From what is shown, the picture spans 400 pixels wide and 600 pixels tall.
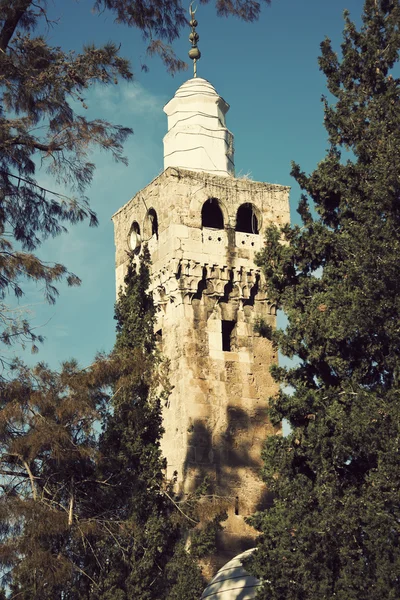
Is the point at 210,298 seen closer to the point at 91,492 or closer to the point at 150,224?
the point at 150,224

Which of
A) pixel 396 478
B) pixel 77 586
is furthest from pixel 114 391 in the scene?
pixel 396 478

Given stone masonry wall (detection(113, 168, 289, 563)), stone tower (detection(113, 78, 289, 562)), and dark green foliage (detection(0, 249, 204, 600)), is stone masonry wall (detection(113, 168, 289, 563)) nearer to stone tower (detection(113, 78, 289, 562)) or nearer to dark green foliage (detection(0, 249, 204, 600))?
stone tower (detection(113, 78, 289, 562))

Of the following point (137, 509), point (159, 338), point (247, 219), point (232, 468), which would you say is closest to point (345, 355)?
point (137, 509)

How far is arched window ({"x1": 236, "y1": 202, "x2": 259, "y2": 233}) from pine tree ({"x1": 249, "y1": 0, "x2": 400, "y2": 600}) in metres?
8.27

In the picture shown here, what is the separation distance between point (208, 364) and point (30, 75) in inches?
480

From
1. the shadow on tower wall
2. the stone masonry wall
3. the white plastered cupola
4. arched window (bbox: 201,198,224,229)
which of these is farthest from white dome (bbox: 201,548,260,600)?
the white plastered cupola

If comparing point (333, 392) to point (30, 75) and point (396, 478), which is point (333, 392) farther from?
point (30, 75)

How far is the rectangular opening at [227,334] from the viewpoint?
29.1 m

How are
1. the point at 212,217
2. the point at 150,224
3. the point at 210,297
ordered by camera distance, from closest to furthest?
the point at 210,297 < the point at 150,224 < the point at 212,217

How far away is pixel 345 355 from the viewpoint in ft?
67.2

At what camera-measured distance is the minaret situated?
2738cm

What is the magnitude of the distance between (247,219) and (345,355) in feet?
35.7

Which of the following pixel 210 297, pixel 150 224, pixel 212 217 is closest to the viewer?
pixel 210 297

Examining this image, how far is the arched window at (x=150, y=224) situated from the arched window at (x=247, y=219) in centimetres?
213
